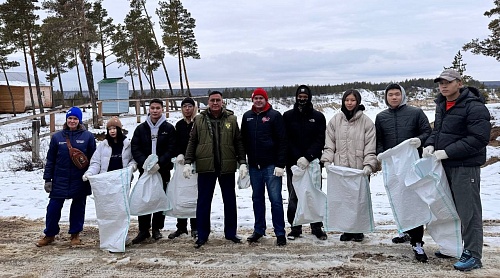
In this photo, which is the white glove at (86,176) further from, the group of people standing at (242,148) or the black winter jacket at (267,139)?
the black winter jacket at (267,139)

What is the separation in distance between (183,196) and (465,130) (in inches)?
122

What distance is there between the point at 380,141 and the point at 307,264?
1577mm

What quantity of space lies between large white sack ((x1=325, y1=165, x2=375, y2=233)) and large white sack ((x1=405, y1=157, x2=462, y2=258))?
639mm

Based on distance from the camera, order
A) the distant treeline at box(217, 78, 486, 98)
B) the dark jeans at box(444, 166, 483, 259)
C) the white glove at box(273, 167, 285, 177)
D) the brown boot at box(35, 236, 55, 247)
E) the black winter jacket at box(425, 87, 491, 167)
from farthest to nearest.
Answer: the distant treeline at box(217, 78, 486, 98) → the brown boot at box(35, 236, 55, 247) → the white glove at box(273, 167, 285, 177) → the dark jeans at box(444, 166, 483, 259) → the black winter jacket at box(425, 87, 491, 167)

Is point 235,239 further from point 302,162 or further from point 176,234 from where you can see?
point 302,162

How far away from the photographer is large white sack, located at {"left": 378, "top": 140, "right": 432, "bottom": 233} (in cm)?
422

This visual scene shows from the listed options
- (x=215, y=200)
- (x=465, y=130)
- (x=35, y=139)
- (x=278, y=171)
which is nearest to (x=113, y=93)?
(x=35, y=139)

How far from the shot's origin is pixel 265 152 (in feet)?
15.5

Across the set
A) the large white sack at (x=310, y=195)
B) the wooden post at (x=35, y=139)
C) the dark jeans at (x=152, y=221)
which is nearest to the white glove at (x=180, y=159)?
the dark jeans at (x=152, y=221)

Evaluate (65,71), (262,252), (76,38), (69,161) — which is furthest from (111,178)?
(65,71)

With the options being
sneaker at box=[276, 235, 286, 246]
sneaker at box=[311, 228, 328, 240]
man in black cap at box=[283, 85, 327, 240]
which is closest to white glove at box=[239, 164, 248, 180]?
man in black cap at box=[283, 85, 327, 240]

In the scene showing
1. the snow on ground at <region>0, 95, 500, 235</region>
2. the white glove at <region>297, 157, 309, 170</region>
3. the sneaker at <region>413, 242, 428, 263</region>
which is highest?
the white glove at <region>297, 157, 309, 170</region>

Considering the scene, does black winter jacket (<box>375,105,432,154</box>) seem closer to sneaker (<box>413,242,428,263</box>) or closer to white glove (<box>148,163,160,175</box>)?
sneaker (<box>413,242,428,263</box>)

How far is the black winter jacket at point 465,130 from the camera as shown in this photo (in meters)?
3.71
